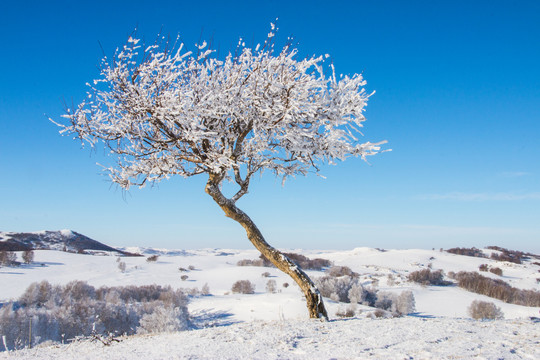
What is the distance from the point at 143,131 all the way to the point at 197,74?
162cm

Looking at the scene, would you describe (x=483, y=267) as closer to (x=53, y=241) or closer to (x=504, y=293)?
(x=504, y=293)

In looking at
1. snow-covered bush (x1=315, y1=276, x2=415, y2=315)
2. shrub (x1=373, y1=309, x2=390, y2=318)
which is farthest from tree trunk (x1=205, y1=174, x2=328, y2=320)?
snow-covered bush (x1=315, y1=276, x2=415, y2=315)

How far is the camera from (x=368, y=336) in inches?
184

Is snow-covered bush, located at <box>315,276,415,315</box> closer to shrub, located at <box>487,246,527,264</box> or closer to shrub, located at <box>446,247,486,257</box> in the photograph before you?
shrub, located at <box>487,246,527,264</box>

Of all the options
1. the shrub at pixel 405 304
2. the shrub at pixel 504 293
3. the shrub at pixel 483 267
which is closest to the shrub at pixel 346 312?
the shrub at pixel 405 304

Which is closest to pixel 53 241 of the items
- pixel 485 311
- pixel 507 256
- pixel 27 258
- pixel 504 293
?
pixel 27 258

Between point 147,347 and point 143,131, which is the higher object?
point 143,131

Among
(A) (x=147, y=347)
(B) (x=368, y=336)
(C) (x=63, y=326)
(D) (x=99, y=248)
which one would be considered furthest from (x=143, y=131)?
(D) (x=99, y=248)

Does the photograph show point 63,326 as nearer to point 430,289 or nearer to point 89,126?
point 89,126

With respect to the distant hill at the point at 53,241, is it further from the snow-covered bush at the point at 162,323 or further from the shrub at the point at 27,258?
the snow-covered bush at the point at 162,323

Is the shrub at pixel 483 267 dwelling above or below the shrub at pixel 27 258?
below

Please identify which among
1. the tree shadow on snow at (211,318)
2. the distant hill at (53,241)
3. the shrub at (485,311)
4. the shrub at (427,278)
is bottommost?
the tree shadow on snow at (211,318)

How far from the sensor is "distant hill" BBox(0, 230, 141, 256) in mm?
39781

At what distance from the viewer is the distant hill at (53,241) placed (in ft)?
131
